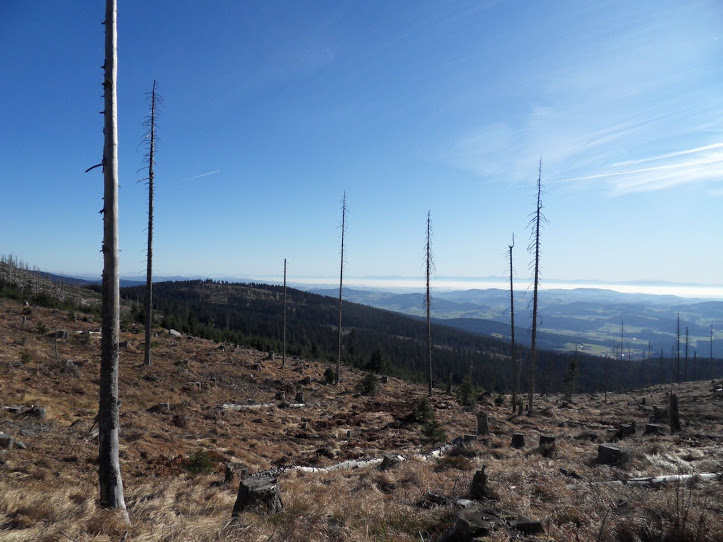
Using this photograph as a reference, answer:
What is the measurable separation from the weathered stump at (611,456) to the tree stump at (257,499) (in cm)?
842

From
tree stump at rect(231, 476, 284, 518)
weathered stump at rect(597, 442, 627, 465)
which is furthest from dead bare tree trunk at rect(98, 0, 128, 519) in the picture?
weathered stump at rect(597, 442, 627, 465)

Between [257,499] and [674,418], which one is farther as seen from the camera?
[674,418]

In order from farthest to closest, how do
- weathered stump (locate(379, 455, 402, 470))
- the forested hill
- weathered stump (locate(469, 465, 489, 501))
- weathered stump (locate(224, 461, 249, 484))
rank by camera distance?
the forested hill
weathered stump (locate(379, 455, 402, 470))
weathered stump (locate(224, 461, 249, 484))
weathered stump (locate(469, 465, 489, 501))

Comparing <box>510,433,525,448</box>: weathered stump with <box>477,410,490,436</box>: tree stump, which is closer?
<box>510,433,525,448</box>: weathered stump

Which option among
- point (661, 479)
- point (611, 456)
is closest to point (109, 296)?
point (661, 479)

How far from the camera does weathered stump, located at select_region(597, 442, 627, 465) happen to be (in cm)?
926

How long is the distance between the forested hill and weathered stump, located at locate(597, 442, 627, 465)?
38.1 metres

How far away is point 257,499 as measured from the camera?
6.35 m

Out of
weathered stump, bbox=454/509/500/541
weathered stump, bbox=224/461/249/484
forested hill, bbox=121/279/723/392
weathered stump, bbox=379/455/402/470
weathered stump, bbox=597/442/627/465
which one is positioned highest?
weathered stump, bbox=454/509/500/541

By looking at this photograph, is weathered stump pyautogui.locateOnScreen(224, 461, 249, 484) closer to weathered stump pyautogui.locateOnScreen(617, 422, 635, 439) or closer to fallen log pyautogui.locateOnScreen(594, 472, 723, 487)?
fallen log pyautogui.locateOnScreen(594, 472, 723, 487)

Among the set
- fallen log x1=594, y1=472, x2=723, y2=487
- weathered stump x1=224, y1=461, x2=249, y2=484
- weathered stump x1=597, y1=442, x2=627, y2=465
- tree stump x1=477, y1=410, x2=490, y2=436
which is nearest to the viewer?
fallen log x1=594, y1=472, x2=723, y2=487

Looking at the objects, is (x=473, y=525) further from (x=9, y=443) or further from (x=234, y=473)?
(x=9, y=443)

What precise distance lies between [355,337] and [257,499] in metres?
60.3

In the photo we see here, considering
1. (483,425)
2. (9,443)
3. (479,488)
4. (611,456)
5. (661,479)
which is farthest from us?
(483,425)
